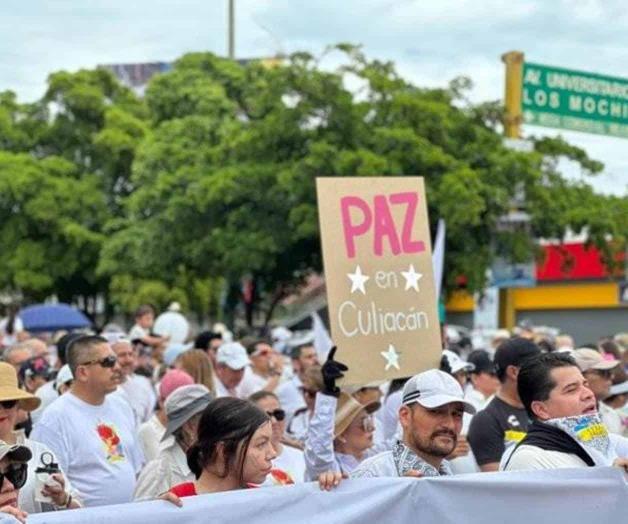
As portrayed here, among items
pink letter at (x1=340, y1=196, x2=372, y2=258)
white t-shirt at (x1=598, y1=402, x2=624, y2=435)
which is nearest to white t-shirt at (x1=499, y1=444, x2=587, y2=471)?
pink letter at (x1=340, y1=196, x2=372, y2=258)

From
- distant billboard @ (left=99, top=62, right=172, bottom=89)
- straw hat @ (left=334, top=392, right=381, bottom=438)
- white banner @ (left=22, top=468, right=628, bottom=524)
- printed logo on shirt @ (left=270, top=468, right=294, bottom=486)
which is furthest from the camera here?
distant billboard @ (left=99, top=62, right=172, bottom=89)

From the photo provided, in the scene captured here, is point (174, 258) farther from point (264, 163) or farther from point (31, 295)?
point (31, 295)

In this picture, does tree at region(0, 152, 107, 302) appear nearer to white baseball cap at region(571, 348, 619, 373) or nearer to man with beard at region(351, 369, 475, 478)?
white baseball cap at region(571, 348, 619, 373)

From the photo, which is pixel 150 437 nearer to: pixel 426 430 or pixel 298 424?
pixel 298 424

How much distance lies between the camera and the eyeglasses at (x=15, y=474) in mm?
4433

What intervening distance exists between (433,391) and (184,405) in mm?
1569

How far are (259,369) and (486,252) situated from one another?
16.5m

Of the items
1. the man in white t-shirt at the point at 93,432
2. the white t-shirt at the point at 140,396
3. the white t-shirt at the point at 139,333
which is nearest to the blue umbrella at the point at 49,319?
the white t-shirt at the point at 139,333

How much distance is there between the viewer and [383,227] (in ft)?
24.2

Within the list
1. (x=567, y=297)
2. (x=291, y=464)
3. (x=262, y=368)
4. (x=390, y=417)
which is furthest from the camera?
(x=567, y=297)

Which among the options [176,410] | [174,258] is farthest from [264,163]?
[176,410]

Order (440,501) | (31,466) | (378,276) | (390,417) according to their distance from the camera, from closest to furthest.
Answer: (440,501) < (31,466) < (378,276) < (390,417)

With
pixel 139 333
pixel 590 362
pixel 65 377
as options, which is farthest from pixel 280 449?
pixel 139 333

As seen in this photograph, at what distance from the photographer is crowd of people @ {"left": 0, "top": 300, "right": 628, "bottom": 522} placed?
16.0 ft
